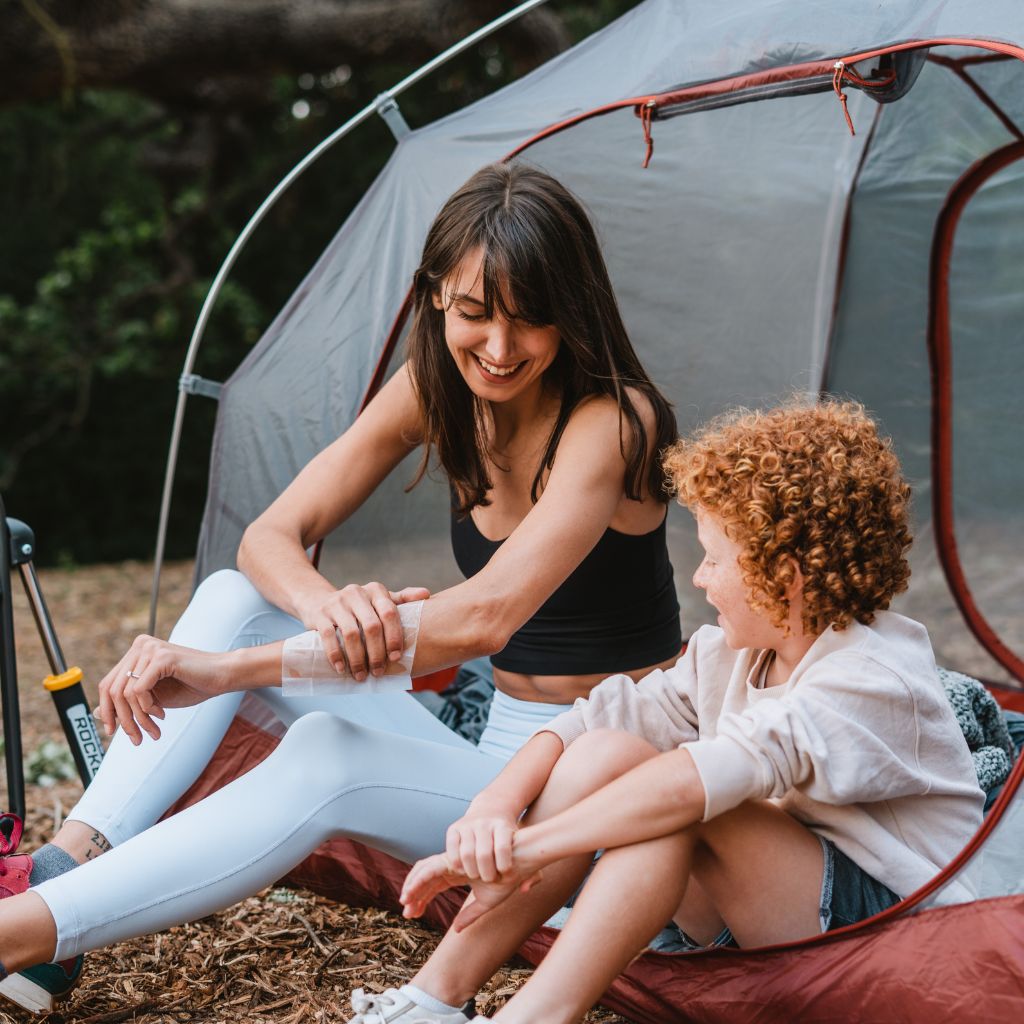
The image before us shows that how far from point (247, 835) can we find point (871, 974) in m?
0.74

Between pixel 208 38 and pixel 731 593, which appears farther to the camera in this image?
pixel 208 38

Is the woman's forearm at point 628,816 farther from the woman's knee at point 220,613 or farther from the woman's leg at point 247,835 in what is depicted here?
the woman's knee at point 220,613

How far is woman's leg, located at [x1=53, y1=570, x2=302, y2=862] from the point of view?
1.72 meters

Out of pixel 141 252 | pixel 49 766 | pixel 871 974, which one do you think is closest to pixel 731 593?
pixel 871 974

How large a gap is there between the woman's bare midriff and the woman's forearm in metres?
0.62

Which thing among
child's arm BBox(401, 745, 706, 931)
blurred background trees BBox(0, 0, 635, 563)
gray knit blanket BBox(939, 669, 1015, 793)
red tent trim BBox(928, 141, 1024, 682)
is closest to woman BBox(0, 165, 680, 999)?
child's arm BBox(401, 745, 706, 931)

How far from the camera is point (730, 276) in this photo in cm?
297

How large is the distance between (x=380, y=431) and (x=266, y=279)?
499 cm

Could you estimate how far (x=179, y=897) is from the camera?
4.96 ft

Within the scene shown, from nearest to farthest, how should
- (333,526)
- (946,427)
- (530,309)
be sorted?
(530,309), (333,526), (946,427)

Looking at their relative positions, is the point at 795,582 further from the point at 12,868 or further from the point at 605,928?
the point at 12,868

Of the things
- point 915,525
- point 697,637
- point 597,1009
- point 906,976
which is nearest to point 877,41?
point 697,637

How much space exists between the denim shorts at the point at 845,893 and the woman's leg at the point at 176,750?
2.87 feet

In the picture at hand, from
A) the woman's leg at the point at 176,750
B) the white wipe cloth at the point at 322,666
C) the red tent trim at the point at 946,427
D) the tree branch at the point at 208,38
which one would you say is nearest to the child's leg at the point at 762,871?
the white wipe cloth at the point at 322,666
